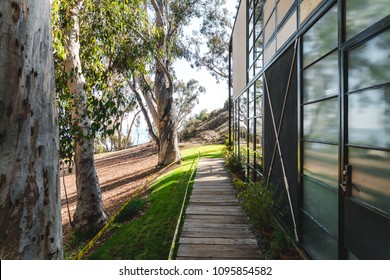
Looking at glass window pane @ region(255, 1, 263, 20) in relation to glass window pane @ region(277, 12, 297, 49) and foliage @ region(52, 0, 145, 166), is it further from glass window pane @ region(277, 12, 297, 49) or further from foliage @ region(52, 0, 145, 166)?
foliage @ region(52, 0, 145, 166)

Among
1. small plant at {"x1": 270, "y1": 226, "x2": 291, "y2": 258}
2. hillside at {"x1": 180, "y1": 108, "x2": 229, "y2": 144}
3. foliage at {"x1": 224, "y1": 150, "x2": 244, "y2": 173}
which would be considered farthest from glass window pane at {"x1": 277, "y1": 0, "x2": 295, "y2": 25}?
hillside at {"x1": 180, "y1": 108, "x2": 229, "y2": 144}

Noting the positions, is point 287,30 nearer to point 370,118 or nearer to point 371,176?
point 370,118

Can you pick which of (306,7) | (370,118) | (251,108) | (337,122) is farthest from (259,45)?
(370,118)

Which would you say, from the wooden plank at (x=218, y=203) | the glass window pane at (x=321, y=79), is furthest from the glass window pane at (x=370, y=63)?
Result: the wooden plank at (x=218, y=203)

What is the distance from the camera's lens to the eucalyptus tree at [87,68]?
5.56 metres

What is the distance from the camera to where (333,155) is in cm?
283

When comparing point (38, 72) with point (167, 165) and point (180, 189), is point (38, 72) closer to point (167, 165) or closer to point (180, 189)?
point (180, 189)

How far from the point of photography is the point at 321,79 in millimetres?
3139

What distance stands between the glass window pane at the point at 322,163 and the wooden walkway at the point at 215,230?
158 centimetres

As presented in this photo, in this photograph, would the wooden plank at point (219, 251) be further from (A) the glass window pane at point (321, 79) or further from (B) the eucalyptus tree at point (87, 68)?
(B) the eucalyptus tree at point (87, 68)

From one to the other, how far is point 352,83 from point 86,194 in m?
5.92

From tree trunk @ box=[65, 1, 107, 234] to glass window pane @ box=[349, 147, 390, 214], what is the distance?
17.4 ft

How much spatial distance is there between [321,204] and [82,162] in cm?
525
